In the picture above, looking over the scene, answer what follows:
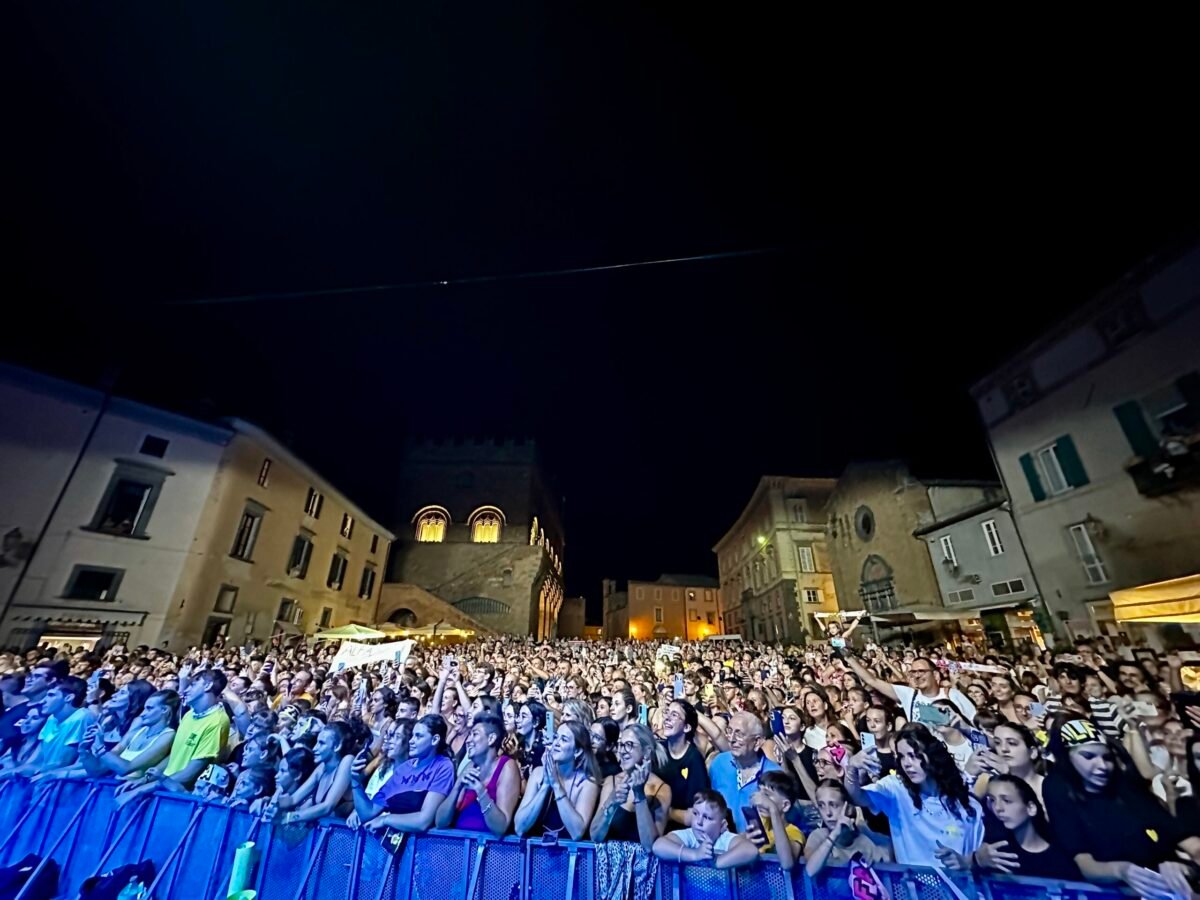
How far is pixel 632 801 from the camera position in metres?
2.96

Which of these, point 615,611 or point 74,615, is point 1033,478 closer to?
point 74,615

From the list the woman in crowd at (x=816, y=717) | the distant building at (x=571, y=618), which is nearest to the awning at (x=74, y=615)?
the woman in crowd at (x=816, y=717)

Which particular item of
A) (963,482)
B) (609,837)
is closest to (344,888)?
(609,837)

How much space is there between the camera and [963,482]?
21641 millimetres

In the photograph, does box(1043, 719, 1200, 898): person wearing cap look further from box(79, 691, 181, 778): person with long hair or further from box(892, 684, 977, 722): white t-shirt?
box(79, 691, 181, 778): person with long hair

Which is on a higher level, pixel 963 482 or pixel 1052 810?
pixel 963 482

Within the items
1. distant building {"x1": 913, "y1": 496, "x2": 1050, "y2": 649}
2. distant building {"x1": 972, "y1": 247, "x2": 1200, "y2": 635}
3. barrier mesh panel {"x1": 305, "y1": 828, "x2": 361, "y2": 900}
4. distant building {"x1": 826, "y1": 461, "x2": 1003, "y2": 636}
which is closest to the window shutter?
distant building {"x1": 972, "y1": 247, "x2": 1200, "y2": 635}

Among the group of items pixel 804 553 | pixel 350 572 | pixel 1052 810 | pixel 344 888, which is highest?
pixel 804 553

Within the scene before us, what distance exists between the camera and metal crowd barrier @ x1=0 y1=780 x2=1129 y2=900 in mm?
2688

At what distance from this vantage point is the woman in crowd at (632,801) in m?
2.85

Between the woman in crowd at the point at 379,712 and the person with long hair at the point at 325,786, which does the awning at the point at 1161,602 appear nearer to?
the woman in crowd at the point at 379,712

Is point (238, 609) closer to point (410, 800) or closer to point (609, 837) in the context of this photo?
point (410, 800)

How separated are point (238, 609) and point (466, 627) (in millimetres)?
12700

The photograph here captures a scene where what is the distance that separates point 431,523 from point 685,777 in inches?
1411
